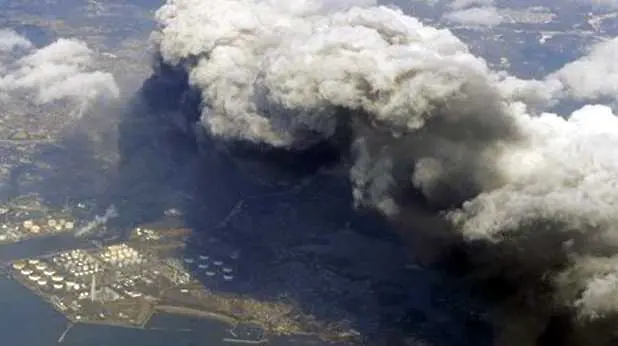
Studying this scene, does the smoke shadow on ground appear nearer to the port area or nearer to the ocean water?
the port area

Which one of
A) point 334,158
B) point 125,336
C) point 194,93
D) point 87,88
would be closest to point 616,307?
point 334,158

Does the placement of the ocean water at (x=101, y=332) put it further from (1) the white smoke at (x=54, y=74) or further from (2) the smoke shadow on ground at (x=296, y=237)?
(1) the white smoke at (x=54, y=74)

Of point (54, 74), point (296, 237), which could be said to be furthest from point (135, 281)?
point (54, 74)

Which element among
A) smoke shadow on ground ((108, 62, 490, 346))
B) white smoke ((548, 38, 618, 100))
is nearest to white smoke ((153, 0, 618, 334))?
smoke shadow on ground ((108, 62, 490, 346))

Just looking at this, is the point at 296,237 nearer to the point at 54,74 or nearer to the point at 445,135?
the point at 445,135

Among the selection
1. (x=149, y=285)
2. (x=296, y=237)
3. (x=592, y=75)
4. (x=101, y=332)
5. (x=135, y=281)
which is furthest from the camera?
(x=592, y=75)

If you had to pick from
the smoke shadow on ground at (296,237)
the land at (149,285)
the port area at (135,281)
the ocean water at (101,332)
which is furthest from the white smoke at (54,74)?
the ocean water at (101,332)

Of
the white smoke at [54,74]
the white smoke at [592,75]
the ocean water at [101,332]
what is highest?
the white smoke at [592,75]
